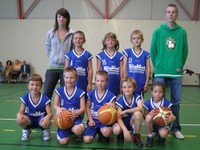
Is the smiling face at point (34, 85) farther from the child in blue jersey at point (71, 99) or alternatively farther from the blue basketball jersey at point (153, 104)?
the blue basketball jersey at point (153, 104)

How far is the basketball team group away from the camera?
3678mm

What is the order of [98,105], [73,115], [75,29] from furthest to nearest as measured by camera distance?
[75,29] → [98,105] → [73,115]

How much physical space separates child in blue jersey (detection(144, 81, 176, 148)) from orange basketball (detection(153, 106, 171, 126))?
1.9 inches

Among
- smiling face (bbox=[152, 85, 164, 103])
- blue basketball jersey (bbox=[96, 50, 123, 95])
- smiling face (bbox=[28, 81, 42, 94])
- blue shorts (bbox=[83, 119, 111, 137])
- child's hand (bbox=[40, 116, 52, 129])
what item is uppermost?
blue basketball jersey (bbox=[96, 50, 123, 95])

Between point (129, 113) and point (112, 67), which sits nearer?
point (129, 113)

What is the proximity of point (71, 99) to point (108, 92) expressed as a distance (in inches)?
22.4

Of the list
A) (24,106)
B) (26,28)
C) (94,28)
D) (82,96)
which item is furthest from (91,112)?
(26,28)

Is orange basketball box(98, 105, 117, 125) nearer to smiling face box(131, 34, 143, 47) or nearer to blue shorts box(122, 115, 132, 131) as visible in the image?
blue shorts box(122, 115, 132, 131)

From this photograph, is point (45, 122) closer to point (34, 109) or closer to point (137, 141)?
point (34, 109)

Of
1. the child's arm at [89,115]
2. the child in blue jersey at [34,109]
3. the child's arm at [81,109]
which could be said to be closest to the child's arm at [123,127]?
the child's arm at [89,115]

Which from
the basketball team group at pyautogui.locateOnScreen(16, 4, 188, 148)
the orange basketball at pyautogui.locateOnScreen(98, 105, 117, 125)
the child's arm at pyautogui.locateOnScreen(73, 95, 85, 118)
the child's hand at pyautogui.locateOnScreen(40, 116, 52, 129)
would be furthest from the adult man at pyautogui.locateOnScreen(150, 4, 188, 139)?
the child's hand at pyautogui.locateOnScreen(40, 116, 52, 129)

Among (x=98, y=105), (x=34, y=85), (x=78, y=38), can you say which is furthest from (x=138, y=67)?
(x=34, y=85)

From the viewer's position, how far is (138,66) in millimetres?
4363

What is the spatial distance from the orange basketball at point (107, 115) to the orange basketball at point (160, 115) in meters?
0.58
